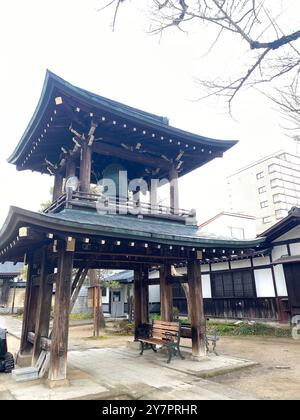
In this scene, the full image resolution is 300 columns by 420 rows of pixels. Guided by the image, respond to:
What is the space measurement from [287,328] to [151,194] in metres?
9.06

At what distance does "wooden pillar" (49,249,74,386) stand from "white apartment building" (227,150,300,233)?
161 ft

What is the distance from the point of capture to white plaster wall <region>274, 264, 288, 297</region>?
14.4 meters

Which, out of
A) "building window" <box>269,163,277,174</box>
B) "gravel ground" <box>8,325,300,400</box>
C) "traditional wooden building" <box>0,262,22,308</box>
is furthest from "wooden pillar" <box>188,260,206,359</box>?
"building window" <box>269,163,277,174</box>

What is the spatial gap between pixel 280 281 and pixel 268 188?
41.5 meters

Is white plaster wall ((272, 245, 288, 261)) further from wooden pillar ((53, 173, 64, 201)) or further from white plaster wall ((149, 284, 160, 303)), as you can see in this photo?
wooden pillar ((53, 173, 64, 201))

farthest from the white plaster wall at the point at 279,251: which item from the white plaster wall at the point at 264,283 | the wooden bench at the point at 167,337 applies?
the wooden bench at the point at 167,337

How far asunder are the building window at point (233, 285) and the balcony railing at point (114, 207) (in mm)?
7779

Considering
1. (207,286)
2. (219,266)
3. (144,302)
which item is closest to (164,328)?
(144,302)

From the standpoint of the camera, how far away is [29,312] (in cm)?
923

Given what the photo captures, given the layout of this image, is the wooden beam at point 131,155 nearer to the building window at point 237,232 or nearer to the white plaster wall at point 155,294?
the white plaster wall at point 155,294

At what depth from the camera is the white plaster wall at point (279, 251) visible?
14.8 metres
